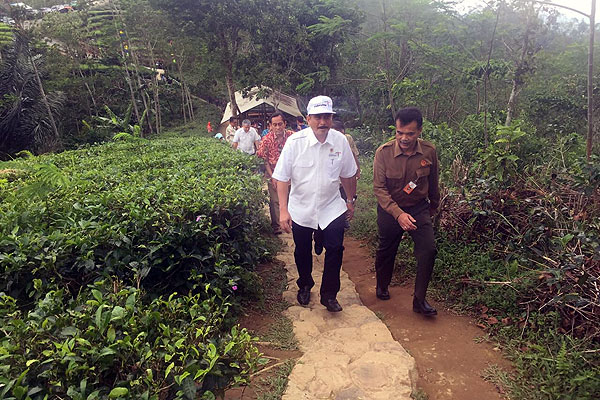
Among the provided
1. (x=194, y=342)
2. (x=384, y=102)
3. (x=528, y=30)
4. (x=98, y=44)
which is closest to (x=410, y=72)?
(x=384, y=102)

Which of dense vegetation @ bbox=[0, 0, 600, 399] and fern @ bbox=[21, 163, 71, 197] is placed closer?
dense vegetation @ bbox=[0, 0, 600, 399]

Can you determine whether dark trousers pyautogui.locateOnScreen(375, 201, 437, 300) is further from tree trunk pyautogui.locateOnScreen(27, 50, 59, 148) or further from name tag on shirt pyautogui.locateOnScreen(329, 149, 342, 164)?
tree trunk pyautogui.locateOnScreen(27, 50, 59, 148)

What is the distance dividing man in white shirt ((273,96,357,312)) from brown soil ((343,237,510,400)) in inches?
21.5

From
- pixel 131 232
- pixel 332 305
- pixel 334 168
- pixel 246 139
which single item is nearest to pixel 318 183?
pixel 334 168

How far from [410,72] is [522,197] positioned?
8.91 m

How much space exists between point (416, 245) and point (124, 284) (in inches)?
87.6

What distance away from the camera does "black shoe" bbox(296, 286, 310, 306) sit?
3.60 meters

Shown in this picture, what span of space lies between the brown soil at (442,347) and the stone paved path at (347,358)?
0.41 feet

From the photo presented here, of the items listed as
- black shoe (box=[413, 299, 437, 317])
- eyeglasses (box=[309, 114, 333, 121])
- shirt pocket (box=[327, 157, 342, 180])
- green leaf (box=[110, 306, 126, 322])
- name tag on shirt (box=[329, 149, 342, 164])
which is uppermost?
eyeglasses (box=[309, 114, 333, 121])

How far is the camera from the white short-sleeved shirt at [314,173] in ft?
10.8

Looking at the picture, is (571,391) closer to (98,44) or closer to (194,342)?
(194,342)

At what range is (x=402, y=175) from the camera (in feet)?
10.9

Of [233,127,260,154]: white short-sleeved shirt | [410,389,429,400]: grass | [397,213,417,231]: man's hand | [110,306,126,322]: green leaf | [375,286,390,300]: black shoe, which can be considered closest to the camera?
[110,306,126,322]: green leaf

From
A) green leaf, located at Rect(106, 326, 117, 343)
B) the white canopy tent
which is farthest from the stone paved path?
the white canopy tent
